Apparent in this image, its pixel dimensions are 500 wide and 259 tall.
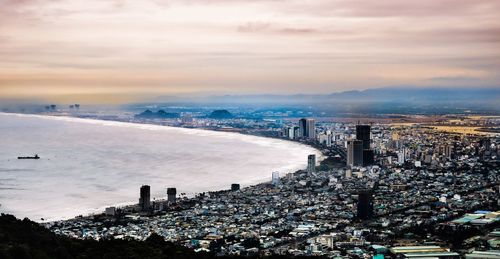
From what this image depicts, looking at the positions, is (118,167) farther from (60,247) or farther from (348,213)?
(60,247)

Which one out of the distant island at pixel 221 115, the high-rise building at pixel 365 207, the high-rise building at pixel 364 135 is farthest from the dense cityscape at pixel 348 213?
the distant island at pixel 221 115

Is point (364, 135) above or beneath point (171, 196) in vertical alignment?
above

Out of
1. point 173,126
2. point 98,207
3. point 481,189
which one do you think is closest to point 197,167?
point 98,207

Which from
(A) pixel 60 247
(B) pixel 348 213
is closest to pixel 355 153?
(B) pixel 348 213

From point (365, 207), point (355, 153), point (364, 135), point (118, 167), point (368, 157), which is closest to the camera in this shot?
point (365, 207)

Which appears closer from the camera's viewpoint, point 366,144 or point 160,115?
point 366,144

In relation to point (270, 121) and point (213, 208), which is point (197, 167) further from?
point (270, 121)

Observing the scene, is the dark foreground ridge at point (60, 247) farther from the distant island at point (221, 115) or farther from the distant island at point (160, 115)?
the distant island at point (160, 115)
